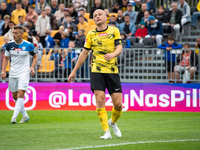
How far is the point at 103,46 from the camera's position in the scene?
22.2 feet

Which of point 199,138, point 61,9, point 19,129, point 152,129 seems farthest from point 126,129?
point 61,9

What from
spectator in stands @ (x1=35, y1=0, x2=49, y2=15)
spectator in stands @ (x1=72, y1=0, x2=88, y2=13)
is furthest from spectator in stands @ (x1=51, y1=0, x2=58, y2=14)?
spectator in stands @ (x1=72, y1=0, x2=88, y2=13)

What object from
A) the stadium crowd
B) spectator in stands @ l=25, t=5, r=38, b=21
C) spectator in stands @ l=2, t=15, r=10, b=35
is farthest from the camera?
spectator in stands @ l=25, t=5, r=38, b=21

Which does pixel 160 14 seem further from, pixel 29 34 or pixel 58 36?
pixel 29 34

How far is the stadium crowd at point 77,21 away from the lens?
15.4 m

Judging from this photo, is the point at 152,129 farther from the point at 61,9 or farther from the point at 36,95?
the point at 61,9

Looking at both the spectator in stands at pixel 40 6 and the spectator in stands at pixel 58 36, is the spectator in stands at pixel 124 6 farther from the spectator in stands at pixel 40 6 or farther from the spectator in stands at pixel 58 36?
the spectator in stands at pixel 40 6

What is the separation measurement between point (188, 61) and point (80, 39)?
15.4 ft

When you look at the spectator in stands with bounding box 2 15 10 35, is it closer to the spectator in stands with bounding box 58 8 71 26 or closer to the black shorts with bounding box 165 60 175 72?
the spectator in stands with bounding box 58 8 71 26

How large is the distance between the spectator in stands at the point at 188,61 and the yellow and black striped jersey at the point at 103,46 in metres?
6.59

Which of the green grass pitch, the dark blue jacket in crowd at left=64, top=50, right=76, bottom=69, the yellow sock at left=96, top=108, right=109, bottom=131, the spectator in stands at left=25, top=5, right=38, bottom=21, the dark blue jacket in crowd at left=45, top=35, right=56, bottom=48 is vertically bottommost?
the green grass pitch

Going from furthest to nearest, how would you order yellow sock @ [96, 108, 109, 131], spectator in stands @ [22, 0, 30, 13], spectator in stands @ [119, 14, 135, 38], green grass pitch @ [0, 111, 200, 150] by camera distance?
1. spectator in stands @ [22, 0, 30, 13]
2. spectator in stands @ [119, 14, 135, 38]
3. yellow sock @ [96, 108, 109, 131]
4. green grass pitch @ [0, 111, 200, 150]

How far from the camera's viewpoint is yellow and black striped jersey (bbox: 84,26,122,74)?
674cm

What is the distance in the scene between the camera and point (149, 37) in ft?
49.8
